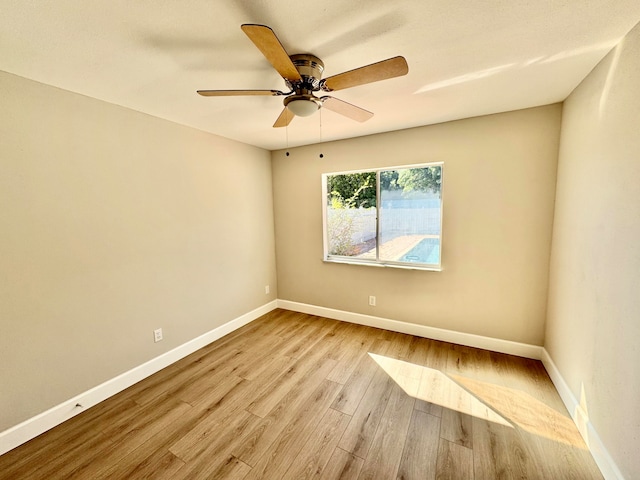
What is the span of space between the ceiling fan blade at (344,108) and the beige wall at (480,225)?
3.76 ft

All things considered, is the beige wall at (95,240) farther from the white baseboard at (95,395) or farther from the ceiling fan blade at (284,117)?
the ceiling fan blade at (284,117)

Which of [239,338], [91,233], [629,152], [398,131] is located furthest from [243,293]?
[629,152]

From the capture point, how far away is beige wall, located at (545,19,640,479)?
4.12ft

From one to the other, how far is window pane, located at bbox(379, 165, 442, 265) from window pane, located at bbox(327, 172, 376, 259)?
0.47 ft

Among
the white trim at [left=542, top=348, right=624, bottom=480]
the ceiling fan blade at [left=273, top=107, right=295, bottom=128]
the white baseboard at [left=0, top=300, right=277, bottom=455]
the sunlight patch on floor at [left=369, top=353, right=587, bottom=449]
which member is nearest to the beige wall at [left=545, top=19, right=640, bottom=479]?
the white trim at [left=542, top=348, right=624, bottom=480]

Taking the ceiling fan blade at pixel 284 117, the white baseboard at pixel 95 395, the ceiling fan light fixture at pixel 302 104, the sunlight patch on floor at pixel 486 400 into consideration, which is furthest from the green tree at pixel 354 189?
the white baseboard at pixel 95 395

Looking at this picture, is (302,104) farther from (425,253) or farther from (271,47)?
(425,253)

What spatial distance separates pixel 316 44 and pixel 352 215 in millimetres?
2176

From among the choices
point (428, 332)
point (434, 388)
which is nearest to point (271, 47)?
point (434, 388)

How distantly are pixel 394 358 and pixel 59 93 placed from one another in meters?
3.49

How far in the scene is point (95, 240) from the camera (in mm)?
1987

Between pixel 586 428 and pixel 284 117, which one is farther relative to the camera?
pixel 284 117

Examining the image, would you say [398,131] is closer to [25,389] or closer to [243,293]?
[243,293]

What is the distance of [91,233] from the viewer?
6.45 feet
